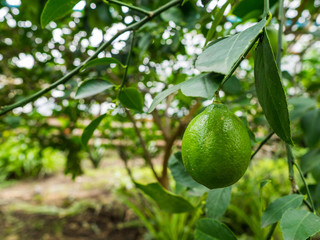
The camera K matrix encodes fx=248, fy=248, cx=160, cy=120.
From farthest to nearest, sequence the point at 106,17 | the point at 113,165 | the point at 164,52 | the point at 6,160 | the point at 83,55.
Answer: the point at 113,165 → the point at 6,160 → the point at 83,55 → the point at 164,52 → the point at 106,17

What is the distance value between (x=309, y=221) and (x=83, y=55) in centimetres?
107

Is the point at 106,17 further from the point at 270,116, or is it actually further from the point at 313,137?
the point at 313,137

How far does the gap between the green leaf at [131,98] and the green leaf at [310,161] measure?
0.54 m

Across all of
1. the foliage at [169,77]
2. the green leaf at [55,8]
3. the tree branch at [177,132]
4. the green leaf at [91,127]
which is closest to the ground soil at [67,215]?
the foliage at [169,77]

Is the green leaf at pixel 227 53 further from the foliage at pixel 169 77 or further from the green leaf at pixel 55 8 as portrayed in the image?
the green leaf at pixel 55 8

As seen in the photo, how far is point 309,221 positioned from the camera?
311 mm

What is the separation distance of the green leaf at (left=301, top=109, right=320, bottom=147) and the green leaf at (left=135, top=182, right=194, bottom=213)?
1.88 feet

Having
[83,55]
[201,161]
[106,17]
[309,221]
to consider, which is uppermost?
[83,55]

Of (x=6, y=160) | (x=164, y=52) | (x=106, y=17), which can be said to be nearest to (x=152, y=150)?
(x=164, y=52)

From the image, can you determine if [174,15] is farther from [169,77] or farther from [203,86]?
[169,77]

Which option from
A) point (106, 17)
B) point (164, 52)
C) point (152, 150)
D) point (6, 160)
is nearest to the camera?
point (106, 17)

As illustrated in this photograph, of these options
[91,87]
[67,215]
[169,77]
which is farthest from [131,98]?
[67,215]

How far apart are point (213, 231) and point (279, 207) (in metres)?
0.11

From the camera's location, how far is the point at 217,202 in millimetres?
471
